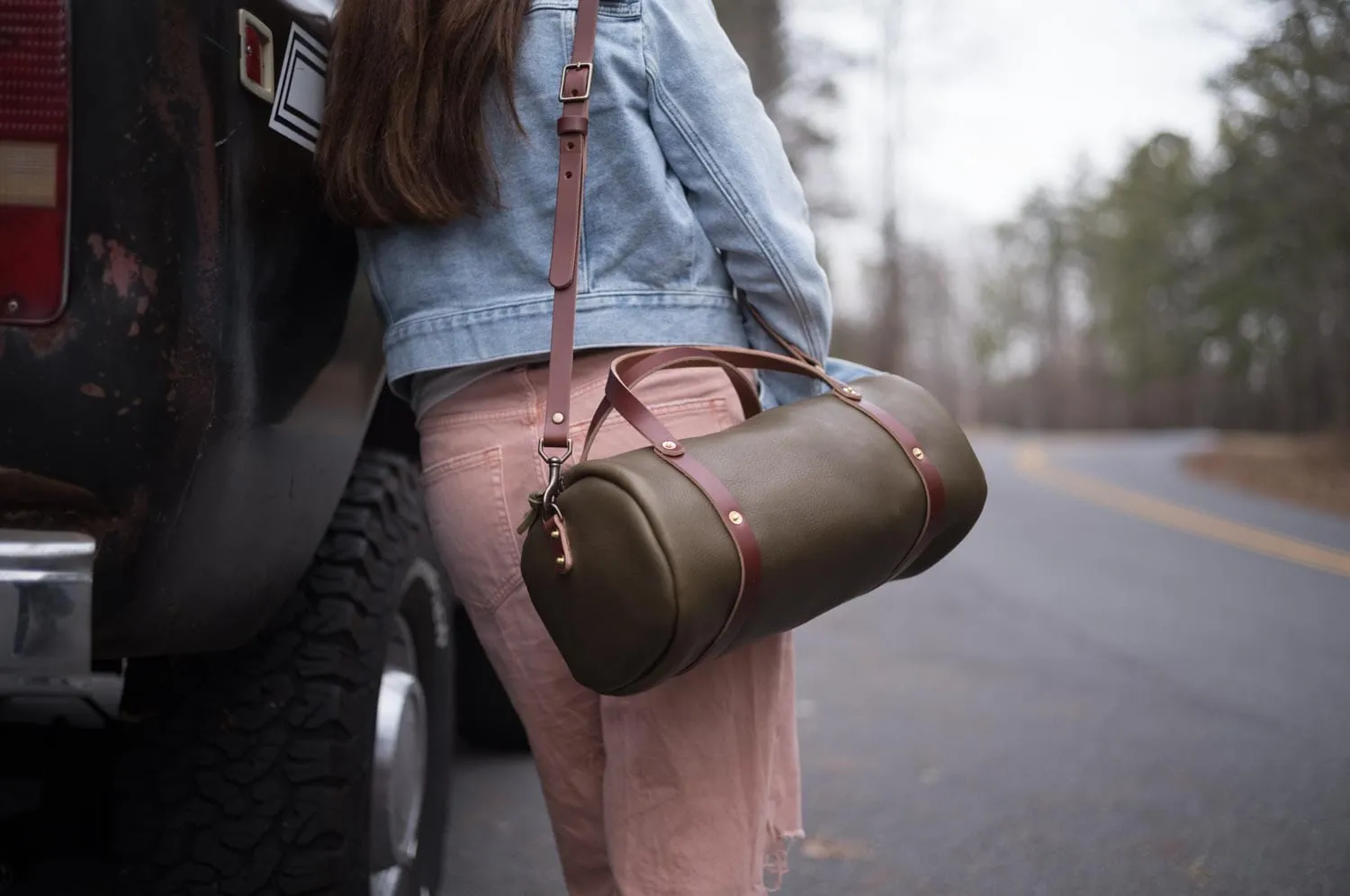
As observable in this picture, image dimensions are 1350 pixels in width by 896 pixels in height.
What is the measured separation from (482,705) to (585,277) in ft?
7.63

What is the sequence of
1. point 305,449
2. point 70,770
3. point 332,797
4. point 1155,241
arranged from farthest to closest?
point 1155,241 < point 70,770 < point 332,797 < point 305,449

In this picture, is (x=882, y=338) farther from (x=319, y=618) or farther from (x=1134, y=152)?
(x=319, y=618)

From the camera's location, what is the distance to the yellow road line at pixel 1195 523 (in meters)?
8.53

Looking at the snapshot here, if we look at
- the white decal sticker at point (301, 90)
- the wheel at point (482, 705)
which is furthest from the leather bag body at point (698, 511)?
the wheel at point (482, 705)

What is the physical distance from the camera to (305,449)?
1703 mm

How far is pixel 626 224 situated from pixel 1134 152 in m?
50.2

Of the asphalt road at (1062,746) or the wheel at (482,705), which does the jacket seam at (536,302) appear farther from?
the wheel at (482,705)

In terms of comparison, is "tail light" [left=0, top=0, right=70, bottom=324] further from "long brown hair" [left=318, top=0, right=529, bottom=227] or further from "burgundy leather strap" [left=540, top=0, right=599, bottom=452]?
"burgundy leather strap" [left=540, top=0, right=599, bottom=452]

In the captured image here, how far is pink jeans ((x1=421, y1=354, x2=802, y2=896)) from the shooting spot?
163 cm

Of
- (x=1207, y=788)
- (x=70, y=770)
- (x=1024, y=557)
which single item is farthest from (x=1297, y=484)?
(x=70, y=770)

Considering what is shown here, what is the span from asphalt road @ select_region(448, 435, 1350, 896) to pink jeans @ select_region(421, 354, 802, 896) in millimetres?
1311

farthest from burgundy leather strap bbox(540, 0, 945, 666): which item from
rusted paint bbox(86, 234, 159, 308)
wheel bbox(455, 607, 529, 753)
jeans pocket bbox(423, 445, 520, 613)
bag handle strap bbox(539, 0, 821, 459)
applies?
wheel bbox(455, 607, 529, 753)

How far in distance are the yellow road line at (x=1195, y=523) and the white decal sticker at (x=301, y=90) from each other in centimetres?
765

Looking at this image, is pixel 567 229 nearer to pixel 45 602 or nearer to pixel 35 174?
pixel 35 174
